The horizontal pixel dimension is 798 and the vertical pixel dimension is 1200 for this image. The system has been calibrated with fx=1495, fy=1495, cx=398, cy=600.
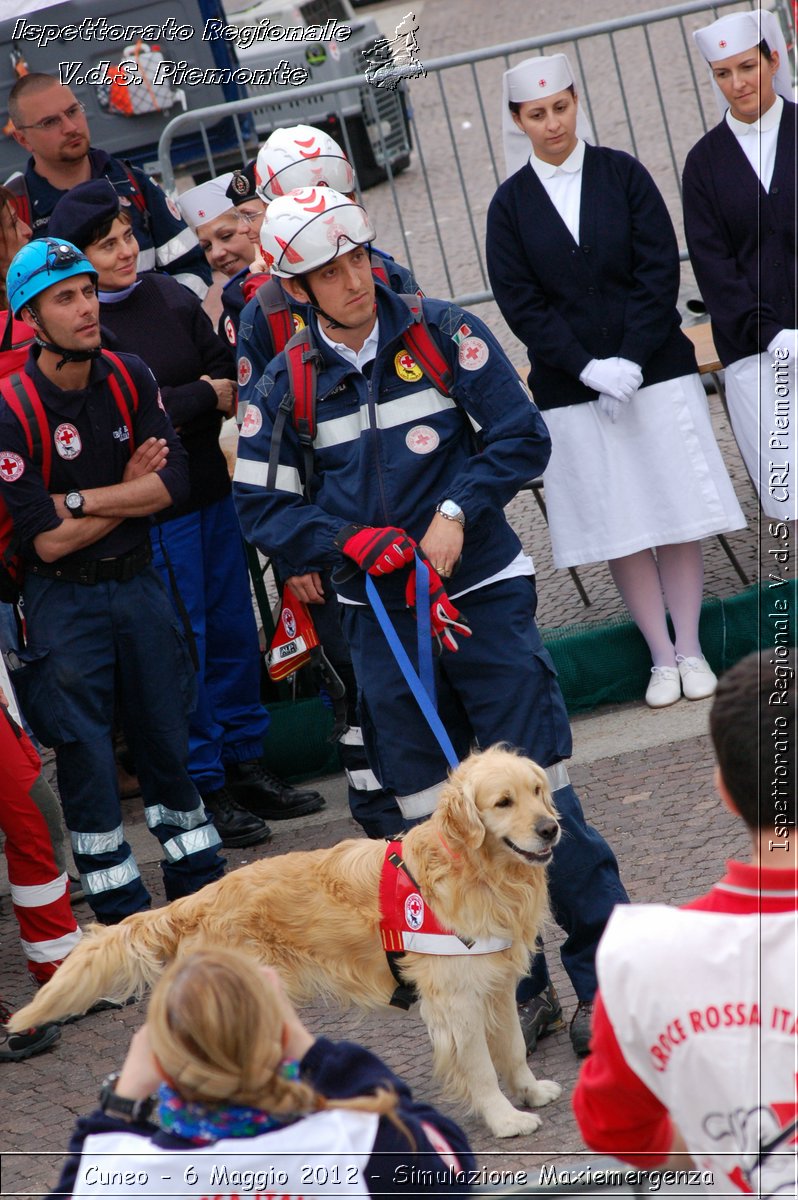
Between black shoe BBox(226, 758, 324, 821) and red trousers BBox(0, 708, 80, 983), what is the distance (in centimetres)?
132

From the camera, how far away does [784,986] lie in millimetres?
2029

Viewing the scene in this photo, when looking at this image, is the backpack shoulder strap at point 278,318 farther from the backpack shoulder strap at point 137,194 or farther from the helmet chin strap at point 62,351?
the backpack shoulder strap at point 137,194

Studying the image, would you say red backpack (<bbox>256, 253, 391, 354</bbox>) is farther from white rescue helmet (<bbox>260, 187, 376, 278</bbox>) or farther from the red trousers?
the red trousers

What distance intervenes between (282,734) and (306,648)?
1335mm

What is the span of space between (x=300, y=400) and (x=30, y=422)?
4.14ft

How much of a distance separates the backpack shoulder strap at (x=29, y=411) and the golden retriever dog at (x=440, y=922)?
1782 millimetres

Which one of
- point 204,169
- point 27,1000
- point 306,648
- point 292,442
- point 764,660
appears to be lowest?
point 27,1000

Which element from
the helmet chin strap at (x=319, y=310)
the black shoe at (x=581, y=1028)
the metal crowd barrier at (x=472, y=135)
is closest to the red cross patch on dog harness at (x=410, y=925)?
the black shoe at (x=581, y=1028)

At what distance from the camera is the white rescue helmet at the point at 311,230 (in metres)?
4.27

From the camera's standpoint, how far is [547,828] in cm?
381

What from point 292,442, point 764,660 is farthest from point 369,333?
point 764,660

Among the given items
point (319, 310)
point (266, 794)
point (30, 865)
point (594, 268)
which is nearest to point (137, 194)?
point (594, 268)

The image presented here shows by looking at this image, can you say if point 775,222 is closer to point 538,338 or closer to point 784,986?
point 538,338

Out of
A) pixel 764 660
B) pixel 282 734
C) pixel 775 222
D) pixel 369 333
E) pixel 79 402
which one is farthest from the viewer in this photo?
pixel 282 734
